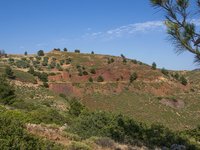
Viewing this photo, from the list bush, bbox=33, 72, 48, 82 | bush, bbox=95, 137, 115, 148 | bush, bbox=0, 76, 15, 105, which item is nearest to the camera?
bush, bbox=95, 137, 115, 148

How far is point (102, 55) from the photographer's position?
333ft

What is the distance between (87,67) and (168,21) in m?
75.1

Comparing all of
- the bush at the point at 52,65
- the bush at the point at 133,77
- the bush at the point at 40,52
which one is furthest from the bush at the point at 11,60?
the bush at the point at 133,77

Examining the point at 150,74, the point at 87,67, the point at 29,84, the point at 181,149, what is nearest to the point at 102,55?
the point at 87,67

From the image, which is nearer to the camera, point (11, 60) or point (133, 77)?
point (133, 77)

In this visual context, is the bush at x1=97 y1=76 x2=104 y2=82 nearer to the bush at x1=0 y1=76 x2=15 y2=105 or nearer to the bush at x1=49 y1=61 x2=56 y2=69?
the bush at x1=49 y1=61 x2=56 y2=69

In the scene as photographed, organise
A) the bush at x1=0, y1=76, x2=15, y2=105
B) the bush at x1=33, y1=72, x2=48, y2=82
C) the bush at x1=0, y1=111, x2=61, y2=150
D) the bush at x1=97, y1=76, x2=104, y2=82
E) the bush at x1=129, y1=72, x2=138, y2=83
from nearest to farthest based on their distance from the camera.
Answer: the bush at x1=0, y1=111, x2=61, y2=150
the bush at x1=0, y1=76, x2=15, y2=105
the bush at x1=33, y1=72, x2=48, y2=82
the bush at x1=97, y1=76, x2=104, y2=82
the bush at x1=129, y1=72, x2=138, y2=83

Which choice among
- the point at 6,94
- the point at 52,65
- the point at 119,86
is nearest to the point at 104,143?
the point at 6,94

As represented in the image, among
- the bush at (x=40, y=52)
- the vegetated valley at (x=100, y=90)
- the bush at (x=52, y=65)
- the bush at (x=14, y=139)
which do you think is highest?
the bush at (x=40, y=52)

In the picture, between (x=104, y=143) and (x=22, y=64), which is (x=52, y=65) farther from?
(x=104, y=143)

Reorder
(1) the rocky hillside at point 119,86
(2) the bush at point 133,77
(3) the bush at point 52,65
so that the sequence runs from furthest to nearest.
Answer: (3) the bush at point 52,65
(2) the bush at point 133,77
(1) the rocky hillside at point 119,86

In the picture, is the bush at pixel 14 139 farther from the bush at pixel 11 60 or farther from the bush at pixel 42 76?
the bush at pixel 11 60

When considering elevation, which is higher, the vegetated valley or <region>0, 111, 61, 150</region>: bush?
<region>0, 111, 61, 150</region>: bush

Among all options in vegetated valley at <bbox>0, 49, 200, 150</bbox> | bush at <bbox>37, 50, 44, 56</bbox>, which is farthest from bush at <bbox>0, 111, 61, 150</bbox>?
bush at <bbox>37, 50, 44, 56</bbox>
